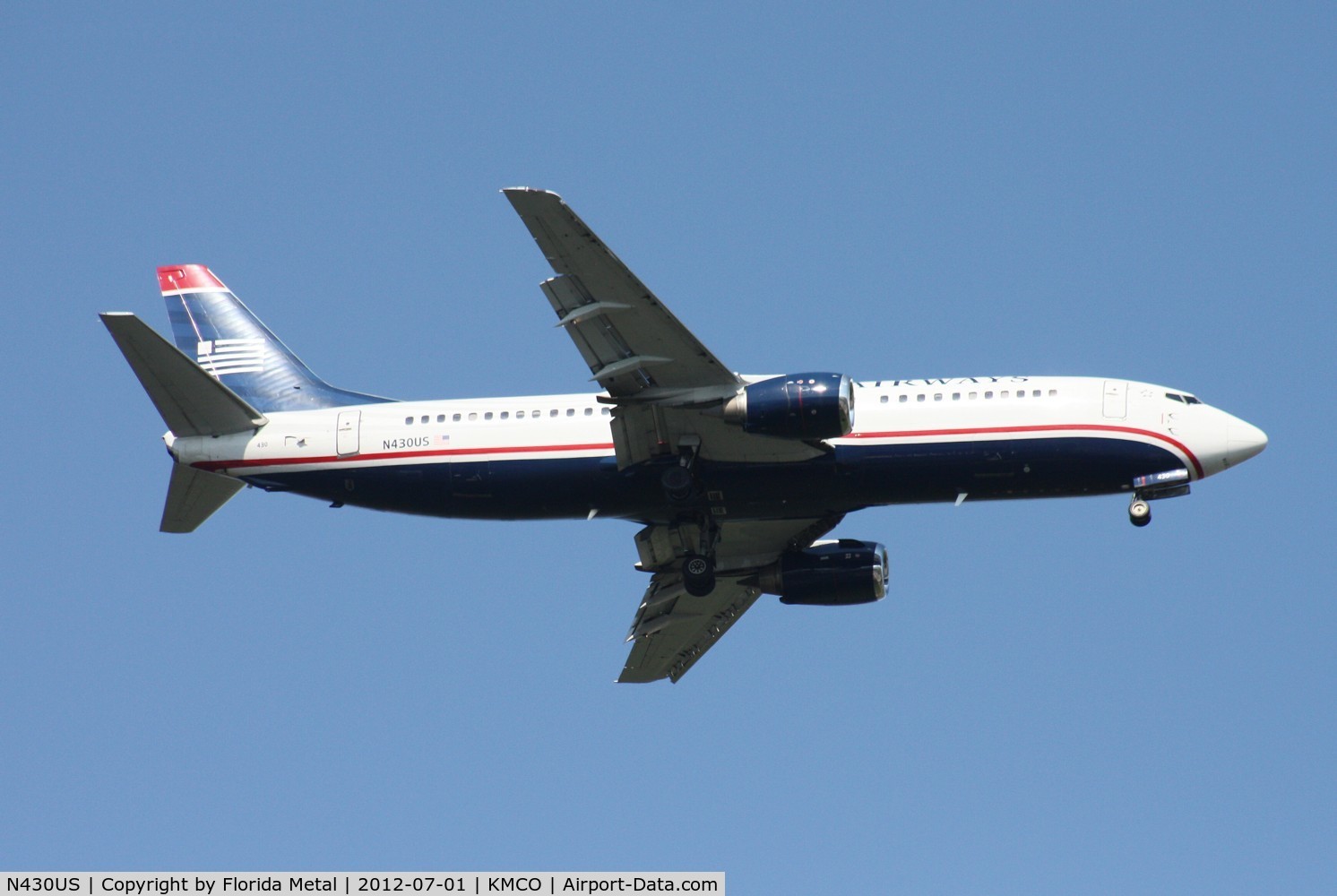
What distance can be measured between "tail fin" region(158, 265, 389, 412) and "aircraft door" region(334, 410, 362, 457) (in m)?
1.52

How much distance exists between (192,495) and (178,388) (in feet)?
11.8

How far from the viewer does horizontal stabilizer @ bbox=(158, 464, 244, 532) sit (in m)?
54.5

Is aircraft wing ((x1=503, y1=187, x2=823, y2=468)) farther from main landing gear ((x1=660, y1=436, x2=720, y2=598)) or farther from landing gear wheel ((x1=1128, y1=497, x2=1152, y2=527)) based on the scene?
landing gear wheel ((x1=1128, y1=497, x2=1152, y2=527))

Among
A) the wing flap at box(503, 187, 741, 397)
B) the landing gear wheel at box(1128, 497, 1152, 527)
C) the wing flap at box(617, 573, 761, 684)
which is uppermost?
the wing flap at box(503, 187, 741, 397)

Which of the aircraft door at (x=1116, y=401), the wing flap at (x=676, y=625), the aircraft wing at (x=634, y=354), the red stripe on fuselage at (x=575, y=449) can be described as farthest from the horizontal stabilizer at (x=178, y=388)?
the aircraft door at (x=1116, y=401)

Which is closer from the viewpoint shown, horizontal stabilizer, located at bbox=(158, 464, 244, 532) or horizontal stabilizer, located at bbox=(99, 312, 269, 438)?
horizontal stabilizer, located at bbox=(99, 312, 269, 438)

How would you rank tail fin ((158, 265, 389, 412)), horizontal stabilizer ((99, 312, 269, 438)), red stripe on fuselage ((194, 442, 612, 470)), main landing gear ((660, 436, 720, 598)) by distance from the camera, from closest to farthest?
1. horizontal stabilizer ((99, 312, 269, 438))
2. main landing gear ((660, 436, 720, 598))
3. red stripe on fuselage ((194, 442, 612, 470))
4. tail fin ((158, 265, 389, 412))

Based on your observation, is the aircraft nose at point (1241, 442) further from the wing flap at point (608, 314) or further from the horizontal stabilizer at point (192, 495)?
the horizontal stabilizer at point (192, 495)

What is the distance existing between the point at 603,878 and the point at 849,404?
14040 millimetres

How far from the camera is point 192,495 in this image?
54.8 meters

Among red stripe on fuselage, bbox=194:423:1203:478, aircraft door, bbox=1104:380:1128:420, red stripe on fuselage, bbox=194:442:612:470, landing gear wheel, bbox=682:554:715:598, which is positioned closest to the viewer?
red stripe on fuselage, bbox=194:423:1203:478

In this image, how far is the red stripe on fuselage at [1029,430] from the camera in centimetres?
5106

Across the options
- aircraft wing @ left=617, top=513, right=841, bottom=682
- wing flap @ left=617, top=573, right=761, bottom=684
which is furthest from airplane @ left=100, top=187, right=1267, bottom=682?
wing flap @ left=617, top=573, right=761, bottom=684

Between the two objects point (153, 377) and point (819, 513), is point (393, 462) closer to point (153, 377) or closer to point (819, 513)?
point (153, 377)
